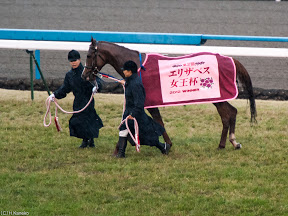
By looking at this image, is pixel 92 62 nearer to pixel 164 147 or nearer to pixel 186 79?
pixel 186 79

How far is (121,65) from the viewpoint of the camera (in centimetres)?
762

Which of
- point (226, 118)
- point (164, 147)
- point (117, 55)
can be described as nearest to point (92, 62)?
point (117, 55)

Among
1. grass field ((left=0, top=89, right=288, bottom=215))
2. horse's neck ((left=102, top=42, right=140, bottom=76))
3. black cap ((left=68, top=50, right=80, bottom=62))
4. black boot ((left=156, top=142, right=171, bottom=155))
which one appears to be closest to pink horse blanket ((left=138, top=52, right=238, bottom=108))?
horse's neck ((left=102, top=42, right=140, bottom=76))

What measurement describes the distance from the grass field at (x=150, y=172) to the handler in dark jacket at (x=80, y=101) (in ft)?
0.78

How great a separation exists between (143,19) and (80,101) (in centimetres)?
806

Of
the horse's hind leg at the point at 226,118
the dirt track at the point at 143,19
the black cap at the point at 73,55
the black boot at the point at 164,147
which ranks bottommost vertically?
the black boot at the point at 164,147

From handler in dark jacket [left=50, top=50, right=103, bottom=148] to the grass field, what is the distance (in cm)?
24

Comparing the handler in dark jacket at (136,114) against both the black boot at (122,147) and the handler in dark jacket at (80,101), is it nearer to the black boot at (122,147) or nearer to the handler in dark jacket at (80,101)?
the black boot at (122,147)

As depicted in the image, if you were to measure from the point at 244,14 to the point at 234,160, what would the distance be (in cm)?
882

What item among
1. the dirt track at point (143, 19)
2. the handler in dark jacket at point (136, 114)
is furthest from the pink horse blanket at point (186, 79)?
the dirt track at point (143, 19)

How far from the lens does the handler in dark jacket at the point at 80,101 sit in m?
7.91

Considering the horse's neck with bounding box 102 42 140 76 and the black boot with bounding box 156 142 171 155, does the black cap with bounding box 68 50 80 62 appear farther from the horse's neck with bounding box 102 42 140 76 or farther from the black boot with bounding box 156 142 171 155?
the black boot with bounding box 156 142 171 155

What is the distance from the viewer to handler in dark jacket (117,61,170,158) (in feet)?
23.5

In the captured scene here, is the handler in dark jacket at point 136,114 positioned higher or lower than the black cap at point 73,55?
lower
